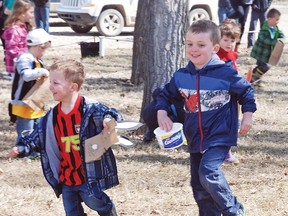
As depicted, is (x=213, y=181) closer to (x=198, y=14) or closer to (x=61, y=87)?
(x=61, y=87)

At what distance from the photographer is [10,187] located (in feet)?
20.2

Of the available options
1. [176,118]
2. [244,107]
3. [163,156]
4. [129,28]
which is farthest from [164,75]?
[129,28]

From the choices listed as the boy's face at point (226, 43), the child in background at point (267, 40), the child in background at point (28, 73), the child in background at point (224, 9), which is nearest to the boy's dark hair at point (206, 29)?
the boy's face at point (226, 43)

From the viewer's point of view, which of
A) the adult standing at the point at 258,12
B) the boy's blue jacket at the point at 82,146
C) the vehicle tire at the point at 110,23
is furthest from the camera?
the vehicle tire at the point at 110,23

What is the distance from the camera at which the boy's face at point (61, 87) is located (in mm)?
4461

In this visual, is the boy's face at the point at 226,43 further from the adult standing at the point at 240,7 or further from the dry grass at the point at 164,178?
the adult standing at the point at 240,7

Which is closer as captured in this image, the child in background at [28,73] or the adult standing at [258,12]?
the child in background at [28,73]

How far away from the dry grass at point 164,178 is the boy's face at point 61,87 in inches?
53.6

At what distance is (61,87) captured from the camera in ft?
14.6

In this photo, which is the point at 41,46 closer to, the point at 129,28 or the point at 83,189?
the point at 83,189

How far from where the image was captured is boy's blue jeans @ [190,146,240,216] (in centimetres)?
457

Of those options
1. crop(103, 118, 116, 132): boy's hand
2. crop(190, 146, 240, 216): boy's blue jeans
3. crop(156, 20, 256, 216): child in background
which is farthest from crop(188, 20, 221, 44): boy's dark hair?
crop(103, 118, 116, 132): boy's hand

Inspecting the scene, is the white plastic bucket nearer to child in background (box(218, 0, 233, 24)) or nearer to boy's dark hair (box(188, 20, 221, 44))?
boy's dark hair (box(188, 20, 221, 44))

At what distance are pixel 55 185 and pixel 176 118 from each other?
1.38m
